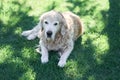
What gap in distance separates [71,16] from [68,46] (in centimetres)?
96

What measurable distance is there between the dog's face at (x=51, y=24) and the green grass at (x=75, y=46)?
60cm

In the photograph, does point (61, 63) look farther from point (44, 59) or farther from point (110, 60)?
point (110, 60)

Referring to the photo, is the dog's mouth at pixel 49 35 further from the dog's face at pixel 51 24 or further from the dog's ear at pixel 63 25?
the dog's ear at pixel 63 25

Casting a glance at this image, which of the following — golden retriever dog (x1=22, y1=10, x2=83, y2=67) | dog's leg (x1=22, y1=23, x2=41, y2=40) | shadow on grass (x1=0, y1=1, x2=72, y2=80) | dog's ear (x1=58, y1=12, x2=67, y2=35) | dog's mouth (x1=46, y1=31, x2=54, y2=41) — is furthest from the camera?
dog's leg (x1=22, y1=23, x2=41, y2=40)

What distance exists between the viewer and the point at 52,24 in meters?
6.85

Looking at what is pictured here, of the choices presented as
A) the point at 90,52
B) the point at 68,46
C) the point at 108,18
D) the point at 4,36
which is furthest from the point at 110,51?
the point at 4,36

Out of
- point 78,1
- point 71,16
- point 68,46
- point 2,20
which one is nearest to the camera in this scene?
point 68,46

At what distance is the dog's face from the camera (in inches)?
267

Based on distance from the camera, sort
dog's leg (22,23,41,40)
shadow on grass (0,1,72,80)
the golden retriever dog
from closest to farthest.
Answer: shadow on grass (0,1,72,80) → the golden retriever dog → dog's leg (22,23,41,40)

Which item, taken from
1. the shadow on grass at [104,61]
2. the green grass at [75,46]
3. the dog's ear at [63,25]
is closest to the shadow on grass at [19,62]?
the green grass at [75,46]

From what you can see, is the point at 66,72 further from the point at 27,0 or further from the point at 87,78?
the point at 27,0

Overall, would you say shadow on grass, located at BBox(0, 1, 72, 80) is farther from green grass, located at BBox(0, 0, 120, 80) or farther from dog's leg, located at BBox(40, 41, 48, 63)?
dog's leg, located at BBox(40, 41, 48, 63)

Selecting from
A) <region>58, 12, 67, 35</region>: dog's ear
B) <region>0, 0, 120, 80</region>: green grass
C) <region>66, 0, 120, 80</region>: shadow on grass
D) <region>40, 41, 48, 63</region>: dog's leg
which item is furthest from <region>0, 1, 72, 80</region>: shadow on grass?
<region>58, 12, 67, 35</region>: dog's ear

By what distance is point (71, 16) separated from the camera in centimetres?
795
